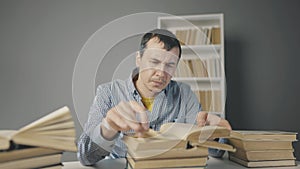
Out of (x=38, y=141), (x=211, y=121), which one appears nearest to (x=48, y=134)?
(x=38, y=141)

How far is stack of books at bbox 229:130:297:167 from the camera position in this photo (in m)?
0.96

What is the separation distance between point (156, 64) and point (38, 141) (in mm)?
642

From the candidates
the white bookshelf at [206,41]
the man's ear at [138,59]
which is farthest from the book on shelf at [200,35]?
the man's ear at [138,59]

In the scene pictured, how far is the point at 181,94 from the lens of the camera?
59.6 inches

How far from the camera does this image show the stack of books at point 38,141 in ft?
1.87

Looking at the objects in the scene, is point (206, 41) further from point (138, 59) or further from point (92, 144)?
point (92, 144)

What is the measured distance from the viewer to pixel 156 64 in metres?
1.16

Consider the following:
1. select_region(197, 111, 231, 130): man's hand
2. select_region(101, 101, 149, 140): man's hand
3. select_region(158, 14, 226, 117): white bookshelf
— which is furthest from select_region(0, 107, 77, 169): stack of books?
select_region(158, 14, 226, 117): white bookshelf

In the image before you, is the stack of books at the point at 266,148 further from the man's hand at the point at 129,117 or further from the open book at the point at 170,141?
the man's hand at the point at 129,117

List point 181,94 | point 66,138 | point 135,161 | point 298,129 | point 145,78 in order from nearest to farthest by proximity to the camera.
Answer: point 66,138 < point 135,161 < point 145,78 < point 181,94 < point 298,129

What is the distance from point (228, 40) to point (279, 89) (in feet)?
2.18

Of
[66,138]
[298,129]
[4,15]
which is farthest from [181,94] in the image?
[4,15]

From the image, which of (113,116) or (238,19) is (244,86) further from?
(113,116)

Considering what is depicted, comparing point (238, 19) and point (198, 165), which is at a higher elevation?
point (238, 19)
